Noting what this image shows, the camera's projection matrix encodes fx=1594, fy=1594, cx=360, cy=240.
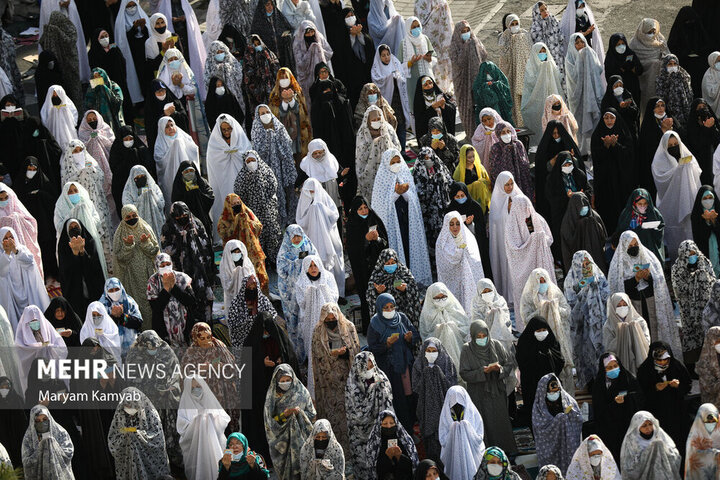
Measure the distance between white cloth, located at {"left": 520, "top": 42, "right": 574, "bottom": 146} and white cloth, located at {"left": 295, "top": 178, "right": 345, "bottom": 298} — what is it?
3.56 meters

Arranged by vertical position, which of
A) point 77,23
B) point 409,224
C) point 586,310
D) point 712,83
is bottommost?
point 586,310

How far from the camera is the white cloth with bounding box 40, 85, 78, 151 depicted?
18.5 meters

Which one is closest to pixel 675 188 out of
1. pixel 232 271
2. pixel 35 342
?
pixel 232 271

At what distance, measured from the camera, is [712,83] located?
18875 mm

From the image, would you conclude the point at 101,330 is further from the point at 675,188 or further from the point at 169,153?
the point at 675,188

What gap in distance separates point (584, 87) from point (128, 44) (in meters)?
5.78

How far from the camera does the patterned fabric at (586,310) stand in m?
15.2

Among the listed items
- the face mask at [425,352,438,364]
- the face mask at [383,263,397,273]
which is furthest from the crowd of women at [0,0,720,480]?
the face mask at [425,352,438,364]

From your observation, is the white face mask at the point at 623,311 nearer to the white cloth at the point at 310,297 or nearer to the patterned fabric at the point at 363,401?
the patterned fabric at the point at 363,401

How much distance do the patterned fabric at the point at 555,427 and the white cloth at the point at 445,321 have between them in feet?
4.08

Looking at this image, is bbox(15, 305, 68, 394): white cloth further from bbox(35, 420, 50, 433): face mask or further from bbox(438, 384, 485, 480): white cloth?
bbox(438, 384, 485, 480): white cloth

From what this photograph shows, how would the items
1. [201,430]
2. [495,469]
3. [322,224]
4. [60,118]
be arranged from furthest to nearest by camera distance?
[60,118]
[322,224]
[201,430]
[495,469]

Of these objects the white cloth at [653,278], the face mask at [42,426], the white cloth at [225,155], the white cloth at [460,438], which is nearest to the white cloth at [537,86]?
the white cloth at [225,155]

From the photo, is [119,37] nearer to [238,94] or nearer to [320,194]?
[238,94]
